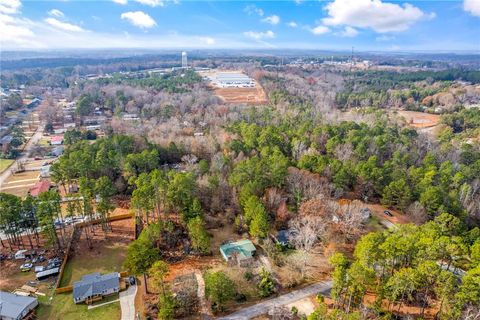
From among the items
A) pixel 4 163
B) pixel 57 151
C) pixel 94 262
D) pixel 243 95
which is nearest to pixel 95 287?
pixel 94 262

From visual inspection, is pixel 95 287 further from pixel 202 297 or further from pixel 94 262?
pixel 202 297

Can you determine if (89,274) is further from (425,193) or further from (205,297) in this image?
(425,193)

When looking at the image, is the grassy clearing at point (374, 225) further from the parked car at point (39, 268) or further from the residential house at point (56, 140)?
the residential house at point (56, 140)

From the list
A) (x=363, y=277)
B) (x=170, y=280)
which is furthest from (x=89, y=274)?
(x=363, y=277)

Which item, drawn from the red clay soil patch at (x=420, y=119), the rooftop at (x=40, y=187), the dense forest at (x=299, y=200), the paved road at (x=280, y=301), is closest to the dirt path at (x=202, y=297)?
the dense forest at (x=299, y=200)

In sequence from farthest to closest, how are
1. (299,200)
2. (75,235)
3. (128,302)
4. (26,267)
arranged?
(299,200) < (75,235) < (26,267) < (128,302)
